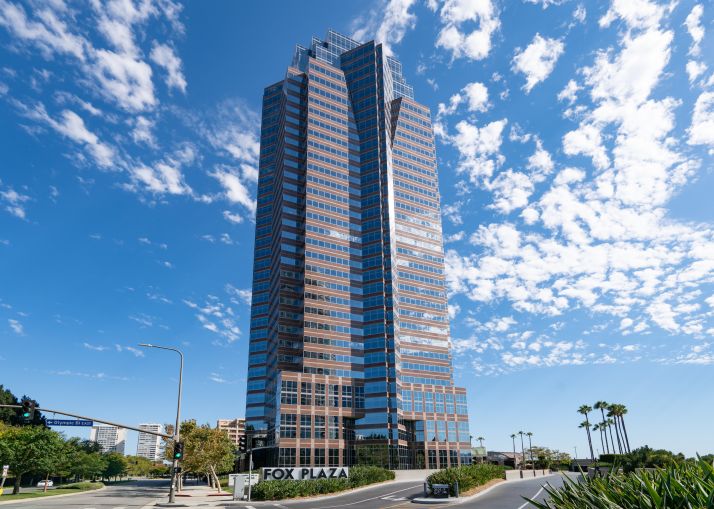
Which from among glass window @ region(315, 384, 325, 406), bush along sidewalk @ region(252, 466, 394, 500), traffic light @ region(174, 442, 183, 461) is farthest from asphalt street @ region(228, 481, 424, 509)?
glass window @ region(315, 384, 325, 406)

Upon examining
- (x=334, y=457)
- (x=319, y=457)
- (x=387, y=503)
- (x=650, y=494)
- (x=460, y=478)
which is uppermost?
(x=650, y=494)

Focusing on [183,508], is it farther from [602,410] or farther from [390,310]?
[602,410]

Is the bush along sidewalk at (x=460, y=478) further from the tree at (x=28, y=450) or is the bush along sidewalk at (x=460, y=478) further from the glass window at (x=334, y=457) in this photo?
the tree at (x=28, y=450)

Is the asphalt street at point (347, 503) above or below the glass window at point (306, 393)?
below

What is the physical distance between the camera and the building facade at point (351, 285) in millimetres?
89125

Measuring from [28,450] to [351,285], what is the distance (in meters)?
59.3

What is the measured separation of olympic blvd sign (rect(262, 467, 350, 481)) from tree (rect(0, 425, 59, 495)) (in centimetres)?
3213

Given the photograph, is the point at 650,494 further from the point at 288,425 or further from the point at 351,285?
the point at 351,285

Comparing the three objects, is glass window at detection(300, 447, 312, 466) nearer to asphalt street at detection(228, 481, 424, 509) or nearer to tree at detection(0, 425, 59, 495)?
tree at detection(0, 425, 59, 495)

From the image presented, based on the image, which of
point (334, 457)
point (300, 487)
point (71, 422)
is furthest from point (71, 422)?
point (334, 457)

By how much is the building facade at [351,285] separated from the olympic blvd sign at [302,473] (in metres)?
37.2

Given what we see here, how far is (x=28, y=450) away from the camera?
57.1 metres

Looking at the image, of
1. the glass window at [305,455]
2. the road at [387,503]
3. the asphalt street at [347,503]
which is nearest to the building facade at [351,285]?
the glass window at [305,455]

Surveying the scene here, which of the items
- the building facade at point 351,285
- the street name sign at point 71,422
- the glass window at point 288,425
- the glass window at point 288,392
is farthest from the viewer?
the building facade at point 351,285
